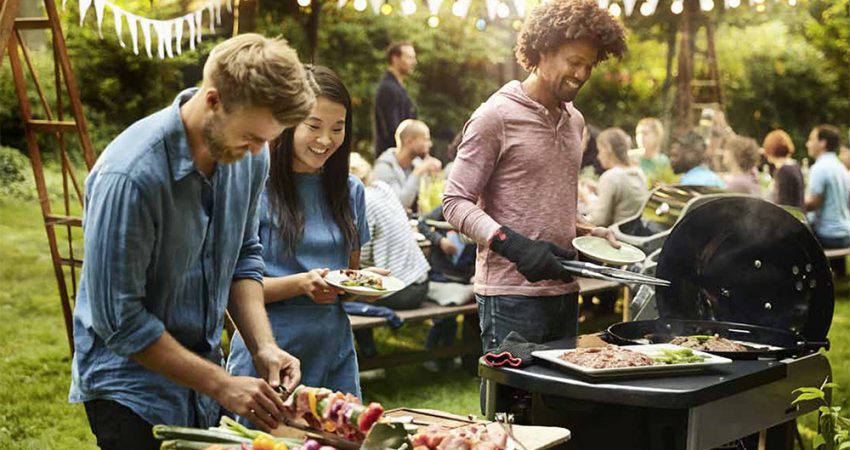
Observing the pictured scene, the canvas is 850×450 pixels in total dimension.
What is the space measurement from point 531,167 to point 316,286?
2.53 feet

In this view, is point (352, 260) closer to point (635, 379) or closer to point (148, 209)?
point (635, 379)

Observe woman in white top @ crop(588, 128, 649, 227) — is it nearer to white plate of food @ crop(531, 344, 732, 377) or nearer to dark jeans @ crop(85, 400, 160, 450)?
white plate of food @ crop(531, 344, 732, 377)

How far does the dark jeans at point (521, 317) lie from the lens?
10.5 feet

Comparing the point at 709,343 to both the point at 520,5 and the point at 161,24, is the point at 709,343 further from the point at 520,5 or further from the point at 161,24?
the point at 520,5

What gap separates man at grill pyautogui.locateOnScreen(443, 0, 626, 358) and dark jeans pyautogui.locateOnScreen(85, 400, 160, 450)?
1202mm

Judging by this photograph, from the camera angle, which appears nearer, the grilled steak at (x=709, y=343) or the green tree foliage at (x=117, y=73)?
the grilled steak at (x=709, y=343)

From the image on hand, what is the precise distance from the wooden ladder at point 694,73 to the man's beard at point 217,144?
41.0ft

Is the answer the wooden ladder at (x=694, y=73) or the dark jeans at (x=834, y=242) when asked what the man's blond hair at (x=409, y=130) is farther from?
the wooden ladder at (x=694, y=73)

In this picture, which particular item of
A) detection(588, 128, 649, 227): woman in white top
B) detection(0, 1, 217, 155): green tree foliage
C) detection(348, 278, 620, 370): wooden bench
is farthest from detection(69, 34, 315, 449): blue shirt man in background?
detection(0, 1, 217, 155): green tree foliage

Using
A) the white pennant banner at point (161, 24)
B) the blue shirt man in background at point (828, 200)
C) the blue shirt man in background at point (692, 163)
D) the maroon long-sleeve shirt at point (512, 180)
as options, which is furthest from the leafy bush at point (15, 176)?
the blue shirt man in background at point (828, 200)

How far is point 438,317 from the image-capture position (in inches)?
239

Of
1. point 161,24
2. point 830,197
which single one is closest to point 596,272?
point 161,24

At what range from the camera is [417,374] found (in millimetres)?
6461

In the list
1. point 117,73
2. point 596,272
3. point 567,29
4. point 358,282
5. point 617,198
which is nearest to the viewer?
point 358,282
